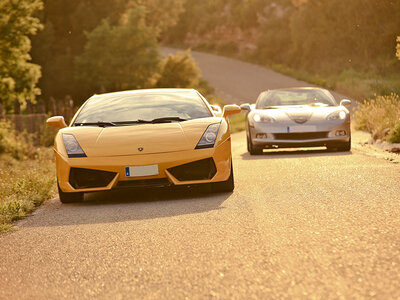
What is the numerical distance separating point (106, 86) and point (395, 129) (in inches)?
1153

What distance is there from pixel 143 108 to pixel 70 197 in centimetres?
162

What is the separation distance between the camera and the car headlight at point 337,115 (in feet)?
50.0

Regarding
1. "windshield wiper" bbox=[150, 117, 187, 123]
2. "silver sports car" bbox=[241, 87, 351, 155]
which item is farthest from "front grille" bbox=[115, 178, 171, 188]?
"silver sports car" bbox=[241, 87, 351, 155]

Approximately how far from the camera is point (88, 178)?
9.20 metres

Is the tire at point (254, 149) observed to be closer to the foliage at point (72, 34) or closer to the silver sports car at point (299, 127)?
the silver sports car at point (299, 127)

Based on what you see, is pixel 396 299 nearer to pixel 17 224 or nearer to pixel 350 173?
pixel 17 224

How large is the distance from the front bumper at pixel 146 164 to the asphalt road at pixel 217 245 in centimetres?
25

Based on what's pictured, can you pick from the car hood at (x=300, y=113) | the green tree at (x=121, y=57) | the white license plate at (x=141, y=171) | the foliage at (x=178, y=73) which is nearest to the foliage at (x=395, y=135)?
the car hood at (x=300, y=113)

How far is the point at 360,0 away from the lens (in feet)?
139

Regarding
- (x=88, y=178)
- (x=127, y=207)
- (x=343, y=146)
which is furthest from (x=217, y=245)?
(x=343, y=146)

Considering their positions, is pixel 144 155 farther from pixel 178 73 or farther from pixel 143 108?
pixel 178 73

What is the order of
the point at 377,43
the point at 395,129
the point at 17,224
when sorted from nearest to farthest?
the point at 17,224 < the point at 395,129 < the point at 377,43

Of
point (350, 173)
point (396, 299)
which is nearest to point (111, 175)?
point (350, 173)

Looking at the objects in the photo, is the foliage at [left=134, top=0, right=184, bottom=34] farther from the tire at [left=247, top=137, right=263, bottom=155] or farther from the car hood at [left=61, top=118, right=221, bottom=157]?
the car hood at [left=61, top=118, right=221, bottom=157]
